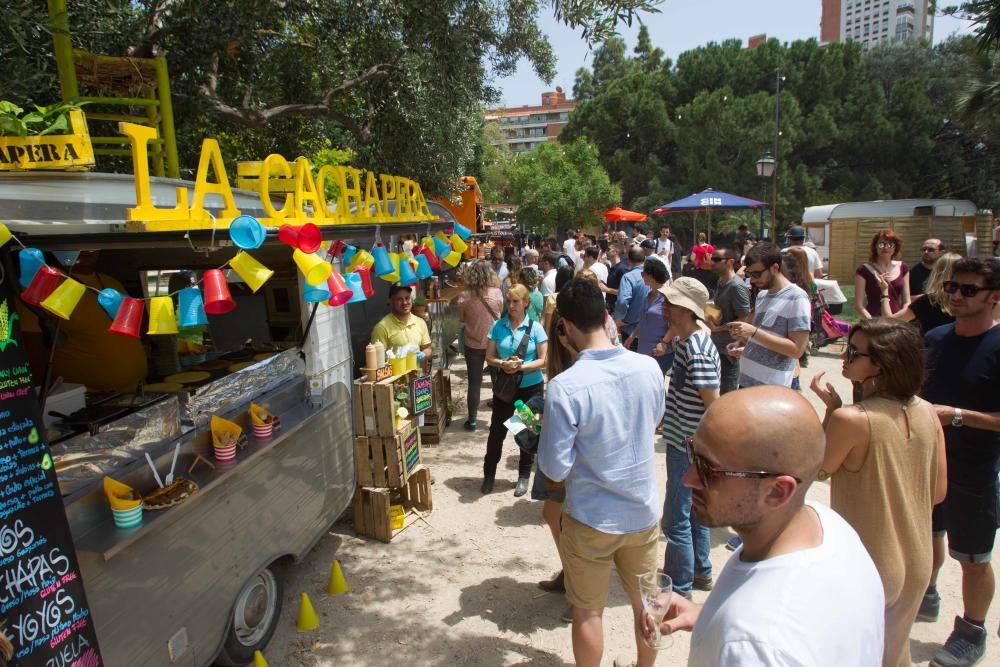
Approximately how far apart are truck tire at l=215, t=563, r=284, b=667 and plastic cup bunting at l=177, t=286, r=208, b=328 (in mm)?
1658

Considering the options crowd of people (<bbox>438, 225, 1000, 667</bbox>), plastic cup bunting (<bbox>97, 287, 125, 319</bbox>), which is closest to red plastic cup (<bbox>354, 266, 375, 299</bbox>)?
crowd of people (<bbox>438, 225, 1000, 667</bbox>)

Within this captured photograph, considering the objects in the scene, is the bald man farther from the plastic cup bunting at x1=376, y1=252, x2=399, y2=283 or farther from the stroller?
the stroller

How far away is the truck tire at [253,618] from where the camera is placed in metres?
3.12

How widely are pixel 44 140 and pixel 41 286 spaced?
0.74m

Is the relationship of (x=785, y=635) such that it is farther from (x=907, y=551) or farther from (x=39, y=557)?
(x=39, y=557)

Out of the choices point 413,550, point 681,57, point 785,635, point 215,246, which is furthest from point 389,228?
point 681,57

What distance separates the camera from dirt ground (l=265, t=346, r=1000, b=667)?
338 cm

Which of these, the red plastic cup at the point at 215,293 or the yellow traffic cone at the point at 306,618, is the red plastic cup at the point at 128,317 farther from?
the yellow traffic cone at the point at 306,618

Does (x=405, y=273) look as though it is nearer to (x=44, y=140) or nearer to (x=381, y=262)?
(x=381, y=262)

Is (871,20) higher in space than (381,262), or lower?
higher

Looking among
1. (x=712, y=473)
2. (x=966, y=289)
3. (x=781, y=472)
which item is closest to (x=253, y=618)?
(x=712, y=473)

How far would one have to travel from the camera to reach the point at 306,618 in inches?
142

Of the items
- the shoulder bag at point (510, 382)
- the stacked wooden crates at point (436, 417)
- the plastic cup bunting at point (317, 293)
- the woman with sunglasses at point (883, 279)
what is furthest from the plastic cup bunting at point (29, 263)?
the woman with sunglasses at point (883, 279)

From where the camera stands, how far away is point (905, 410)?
2.22m
